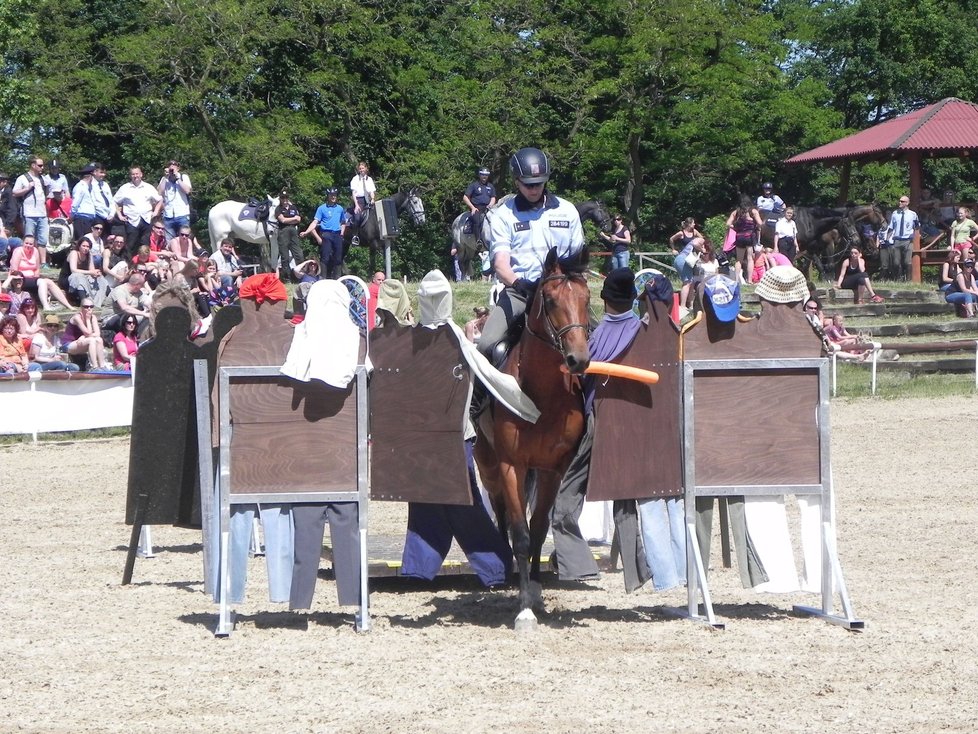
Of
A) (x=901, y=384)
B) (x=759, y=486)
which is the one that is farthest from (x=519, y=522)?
(x=901, y=384)

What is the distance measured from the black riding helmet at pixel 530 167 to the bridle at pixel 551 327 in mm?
909

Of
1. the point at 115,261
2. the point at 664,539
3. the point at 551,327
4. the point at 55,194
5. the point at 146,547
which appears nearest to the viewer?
the point at 551,327

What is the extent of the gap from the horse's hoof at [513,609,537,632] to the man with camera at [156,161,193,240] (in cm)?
1808

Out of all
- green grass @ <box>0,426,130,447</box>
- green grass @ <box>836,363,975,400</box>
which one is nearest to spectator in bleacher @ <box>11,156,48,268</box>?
green grass @ <box>0,426,130,447</box>

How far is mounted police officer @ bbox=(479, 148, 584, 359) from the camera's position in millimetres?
8461

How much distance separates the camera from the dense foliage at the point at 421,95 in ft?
118

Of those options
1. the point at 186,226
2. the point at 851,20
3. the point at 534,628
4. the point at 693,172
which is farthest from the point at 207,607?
the point at 851,20

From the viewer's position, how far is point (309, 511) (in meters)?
8.10

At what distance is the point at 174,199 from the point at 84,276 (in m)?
2.98

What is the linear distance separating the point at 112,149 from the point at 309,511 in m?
36.1

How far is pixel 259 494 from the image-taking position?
8.01 metres

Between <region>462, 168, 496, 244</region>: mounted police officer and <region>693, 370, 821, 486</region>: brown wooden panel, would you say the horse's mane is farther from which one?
<region>462, 168, 496, 244</region>: mounted police officer

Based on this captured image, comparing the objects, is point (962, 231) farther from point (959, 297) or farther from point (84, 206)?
point (84, 206)

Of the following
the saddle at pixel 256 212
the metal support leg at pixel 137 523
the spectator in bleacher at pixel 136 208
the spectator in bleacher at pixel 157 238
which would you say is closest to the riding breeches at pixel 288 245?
the saddle at pixel 256 212
